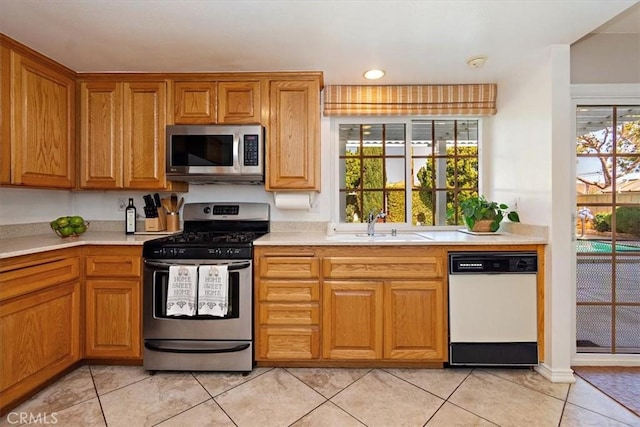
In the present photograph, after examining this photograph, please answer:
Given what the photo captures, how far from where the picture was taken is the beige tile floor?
1.77 m

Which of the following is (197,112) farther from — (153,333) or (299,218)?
(153,333)

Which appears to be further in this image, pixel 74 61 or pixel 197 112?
pixel 197 112

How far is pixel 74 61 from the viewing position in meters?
2.40

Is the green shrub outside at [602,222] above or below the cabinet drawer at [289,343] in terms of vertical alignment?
above

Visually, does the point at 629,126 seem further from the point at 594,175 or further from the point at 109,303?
the point at 109,303

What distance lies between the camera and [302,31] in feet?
6.54

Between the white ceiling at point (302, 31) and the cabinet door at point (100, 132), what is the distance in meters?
0.18

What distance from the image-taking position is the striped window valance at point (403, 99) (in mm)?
2838

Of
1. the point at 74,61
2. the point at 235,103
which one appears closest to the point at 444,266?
the point at 235,103

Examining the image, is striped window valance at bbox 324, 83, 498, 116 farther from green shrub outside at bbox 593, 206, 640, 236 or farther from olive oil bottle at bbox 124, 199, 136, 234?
olive oil bottle at bbox 124, 199, 136, 234

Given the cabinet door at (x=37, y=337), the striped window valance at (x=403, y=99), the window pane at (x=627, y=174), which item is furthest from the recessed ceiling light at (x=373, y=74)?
the cabinet door at (x=37, y=337)

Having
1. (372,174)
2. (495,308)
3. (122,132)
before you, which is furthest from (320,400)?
(122,132)

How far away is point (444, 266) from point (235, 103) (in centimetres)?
196

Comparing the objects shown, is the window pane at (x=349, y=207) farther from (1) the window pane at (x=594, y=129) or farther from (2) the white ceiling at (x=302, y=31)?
(1) the window pane at (x=594, y=129)
